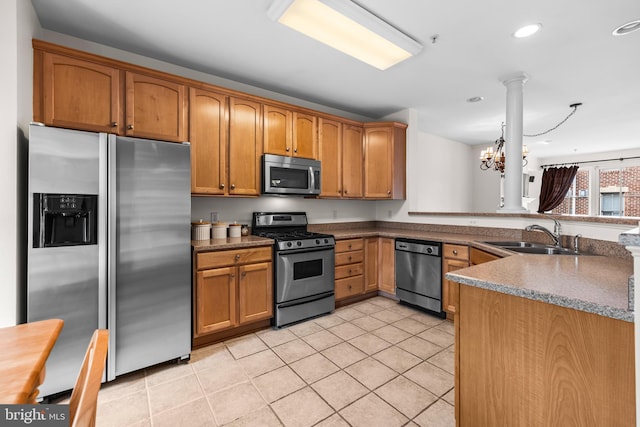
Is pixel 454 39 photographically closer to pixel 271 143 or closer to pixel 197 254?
pixel 271 143

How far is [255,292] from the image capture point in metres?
2.72

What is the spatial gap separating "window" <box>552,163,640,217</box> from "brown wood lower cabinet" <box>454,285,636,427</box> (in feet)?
24.9

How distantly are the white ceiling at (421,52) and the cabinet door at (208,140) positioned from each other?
431 mm

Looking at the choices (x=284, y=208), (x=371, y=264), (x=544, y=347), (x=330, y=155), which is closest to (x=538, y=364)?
(x=544, y=347)

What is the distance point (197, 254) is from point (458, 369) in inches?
80.0

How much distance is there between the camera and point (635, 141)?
6047 mm

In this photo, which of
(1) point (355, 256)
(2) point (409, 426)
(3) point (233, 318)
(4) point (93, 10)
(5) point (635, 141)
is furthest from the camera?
(5) point (635, 141)

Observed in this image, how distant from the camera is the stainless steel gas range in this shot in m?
2.84

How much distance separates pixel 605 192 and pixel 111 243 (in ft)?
32.7

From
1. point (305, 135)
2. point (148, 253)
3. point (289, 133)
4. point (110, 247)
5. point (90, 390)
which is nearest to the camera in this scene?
point (90, 390)

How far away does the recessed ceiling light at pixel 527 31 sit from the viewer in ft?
7.32

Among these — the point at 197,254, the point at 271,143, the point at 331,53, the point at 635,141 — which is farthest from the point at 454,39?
the point at 635,141

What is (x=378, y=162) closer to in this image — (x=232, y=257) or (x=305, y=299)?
(x=305, y=299)

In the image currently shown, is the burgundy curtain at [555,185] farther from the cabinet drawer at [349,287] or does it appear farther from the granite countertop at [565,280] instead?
the granite countertop at [565,280]
